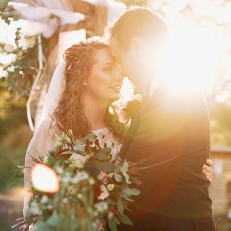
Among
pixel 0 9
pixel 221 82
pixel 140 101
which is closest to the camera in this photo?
pixel 140 101

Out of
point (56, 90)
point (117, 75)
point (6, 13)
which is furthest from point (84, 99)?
point (6, 13)

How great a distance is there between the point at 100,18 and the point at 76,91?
65.6 inches

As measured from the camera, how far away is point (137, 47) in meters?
2.94

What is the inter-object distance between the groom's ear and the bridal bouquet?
63cm

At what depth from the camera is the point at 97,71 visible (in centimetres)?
382

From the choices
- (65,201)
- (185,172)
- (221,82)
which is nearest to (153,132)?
(185,172)

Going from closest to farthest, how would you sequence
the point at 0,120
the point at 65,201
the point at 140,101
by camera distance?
the point at 65,201 < the point at 140,101 < the point at 0,120

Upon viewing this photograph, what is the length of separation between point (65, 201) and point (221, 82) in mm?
13236

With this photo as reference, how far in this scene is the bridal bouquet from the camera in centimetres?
208

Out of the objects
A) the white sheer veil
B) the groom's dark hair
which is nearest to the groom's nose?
the white sheer veil

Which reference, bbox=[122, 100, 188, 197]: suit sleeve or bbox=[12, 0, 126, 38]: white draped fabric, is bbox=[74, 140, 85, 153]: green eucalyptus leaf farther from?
bbox=[12, 0, 126, 38]: white draped fabric

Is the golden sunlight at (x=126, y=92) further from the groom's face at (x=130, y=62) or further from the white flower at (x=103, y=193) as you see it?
the white flower at (x=103, y=193)

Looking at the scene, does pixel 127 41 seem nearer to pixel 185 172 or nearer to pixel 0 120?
pixel 185 172

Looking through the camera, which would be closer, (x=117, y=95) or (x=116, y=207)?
(x=116, y=207)
